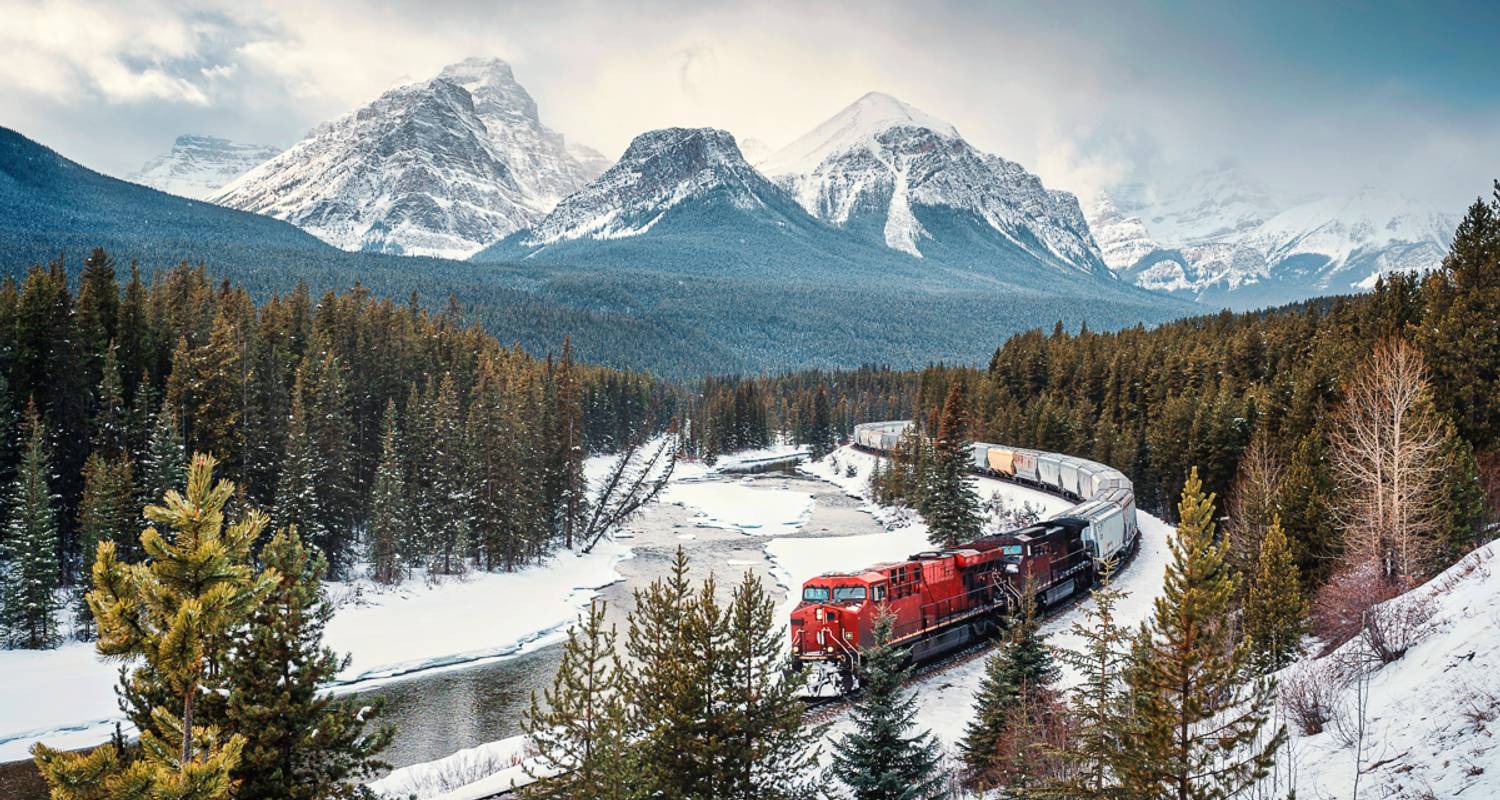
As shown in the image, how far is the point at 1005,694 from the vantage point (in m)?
21.8

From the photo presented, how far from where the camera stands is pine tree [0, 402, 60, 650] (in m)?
39.7

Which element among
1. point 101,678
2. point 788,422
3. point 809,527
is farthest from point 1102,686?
point 788,422

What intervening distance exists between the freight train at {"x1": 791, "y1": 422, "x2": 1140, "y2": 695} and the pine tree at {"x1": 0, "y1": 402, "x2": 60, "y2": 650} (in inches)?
1416

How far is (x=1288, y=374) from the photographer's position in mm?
63656

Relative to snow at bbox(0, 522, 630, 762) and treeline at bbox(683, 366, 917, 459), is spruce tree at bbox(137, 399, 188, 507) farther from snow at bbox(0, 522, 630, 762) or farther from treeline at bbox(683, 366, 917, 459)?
treeline at bbox(683, 366, 917, 459)

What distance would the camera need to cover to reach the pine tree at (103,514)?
42000 millimetres

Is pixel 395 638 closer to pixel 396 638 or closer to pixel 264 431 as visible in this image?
pixel 396 638

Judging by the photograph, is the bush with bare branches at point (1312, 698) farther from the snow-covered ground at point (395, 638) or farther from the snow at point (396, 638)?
the snow-covered ground at point (395, 638)

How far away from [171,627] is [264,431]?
170 ft

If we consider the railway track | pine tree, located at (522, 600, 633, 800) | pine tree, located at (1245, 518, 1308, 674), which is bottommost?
the railway track

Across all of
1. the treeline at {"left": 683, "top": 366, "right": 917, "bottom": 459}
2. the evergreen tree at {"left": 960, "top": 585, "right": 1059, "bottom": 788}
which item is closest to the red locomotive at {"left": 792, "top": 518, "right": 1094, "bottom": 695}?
the evergreen tree at {"left": 960, "top": 585, "right": 1059, "bottom": 788}

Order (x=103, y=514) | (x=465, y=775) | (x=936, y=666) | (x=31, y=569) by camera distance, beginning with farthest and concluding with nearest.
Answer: (x=103, y=514)
(x=31, y=569)
(x=936, y=666)
(x=465, y=775)

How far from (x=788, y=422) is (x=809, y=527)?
105 m

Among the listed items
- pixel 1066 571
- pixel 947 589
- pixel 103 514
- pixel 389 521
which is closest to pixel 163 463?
pixel 103 514
